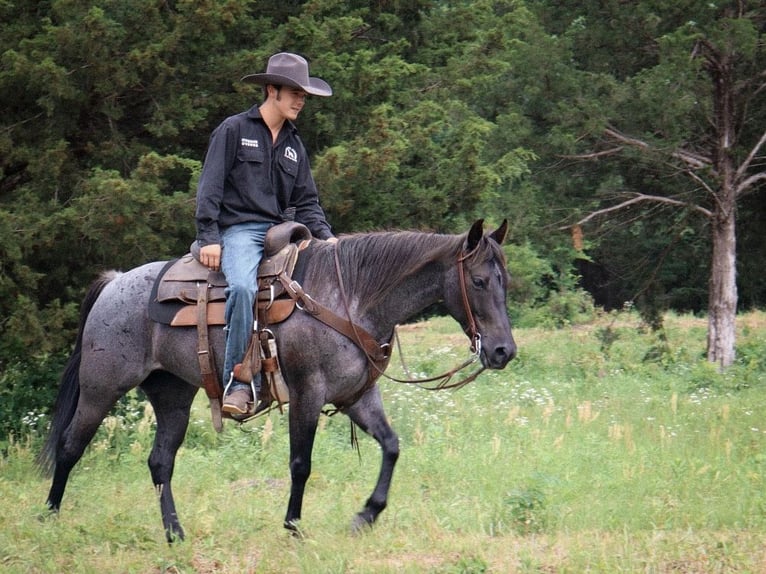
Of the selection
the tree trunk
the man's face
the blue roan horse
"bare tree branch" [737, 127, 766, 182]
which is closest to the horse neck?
the blue roan horse

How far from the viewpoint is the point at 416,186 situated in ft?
30.6

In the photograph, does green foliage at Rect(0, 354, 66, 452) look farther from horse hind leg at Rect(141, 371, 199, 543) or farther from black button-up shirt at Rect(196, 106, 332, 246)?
black button-up shirt at Rect(196, 106, 332, 246)

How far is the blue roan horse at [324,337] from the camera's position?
5484 millimetres

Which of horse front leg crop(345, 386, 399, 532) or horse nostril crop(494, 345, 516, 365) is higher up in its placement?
horse nostril crop(494, 345, 516, 365)

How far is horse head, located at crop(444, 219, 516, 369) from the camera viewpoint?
535 cm

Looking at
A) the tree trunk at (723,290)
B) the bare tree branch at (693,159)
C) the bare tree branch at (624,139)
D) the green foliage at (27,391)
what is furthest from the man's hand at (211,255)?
the tree trunk at (723,290)

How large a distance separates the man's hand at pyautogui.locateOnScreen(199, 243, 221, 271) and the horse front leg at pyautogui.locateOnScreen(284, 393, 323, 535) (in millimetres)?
958

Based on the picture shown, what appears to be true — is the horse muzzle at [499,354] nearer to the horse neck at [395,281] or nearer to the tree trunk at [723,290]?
the horse neck at [395,281]

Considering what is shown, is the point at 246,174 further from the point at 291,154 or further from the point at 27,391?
the point at 27,391

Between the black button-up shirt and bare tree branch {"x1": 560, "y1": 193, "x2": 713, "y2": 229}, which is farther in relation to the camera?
bare tree branch {"x1": 560, "y1": 193, "x2": 713, "y2": 229}

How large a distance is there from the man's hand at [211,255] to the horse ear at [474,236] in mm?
1559

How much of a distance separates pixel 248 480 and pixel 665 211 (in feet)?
36.8

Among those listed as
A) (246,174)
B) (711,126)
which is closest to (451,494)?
(246,174)

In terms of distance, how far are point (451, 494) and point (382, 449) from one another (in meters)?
1.29
